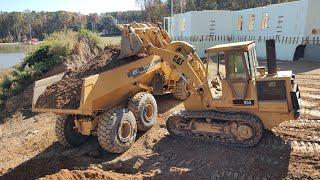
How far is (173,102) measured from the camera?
470 inches

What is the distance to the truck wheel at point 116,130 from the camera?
7.98m

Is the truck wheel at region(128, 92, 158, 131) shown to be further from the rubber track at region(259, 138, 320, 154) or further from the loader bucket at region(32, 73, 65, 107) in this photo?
the rubber track at region(259, 138, 320, 154)

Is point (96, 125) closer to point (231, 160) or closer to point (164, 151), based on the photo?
point (164, 151)

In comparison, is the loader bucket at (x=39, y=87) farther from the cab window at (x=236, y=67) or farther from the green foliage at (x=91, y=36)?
the green foliage at (x=91, y=36)

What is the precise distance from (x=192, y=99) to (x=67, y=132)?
10.0ft

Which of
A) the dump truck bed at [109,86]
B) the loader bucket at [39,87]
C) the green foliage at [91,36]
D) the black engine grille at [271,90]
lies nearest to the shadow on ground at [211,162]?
the black engine grille at [271,90]

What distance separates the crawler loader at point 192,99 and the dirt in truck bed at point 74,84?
0.16 meters

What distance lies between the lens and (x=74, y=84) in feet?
28.1

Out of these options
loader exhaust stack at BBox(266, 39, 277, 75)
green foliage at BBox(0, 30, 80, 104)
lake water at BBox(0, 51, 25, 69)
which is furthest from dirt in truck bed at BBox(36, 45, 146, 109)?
lake water at BBox(0, 51, 25, 69)

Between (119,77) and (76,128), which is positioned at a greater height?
(119,77)

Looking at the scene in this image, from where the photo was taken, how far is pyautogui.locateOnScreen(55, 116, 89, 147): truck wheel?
29.5 feet

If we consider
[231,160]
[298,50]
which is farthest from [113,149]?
[298,50]

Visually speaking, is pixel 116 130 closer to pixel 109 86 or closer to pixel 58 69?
pixel 109 86

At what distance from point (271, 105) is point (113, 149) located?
3.39 metres
